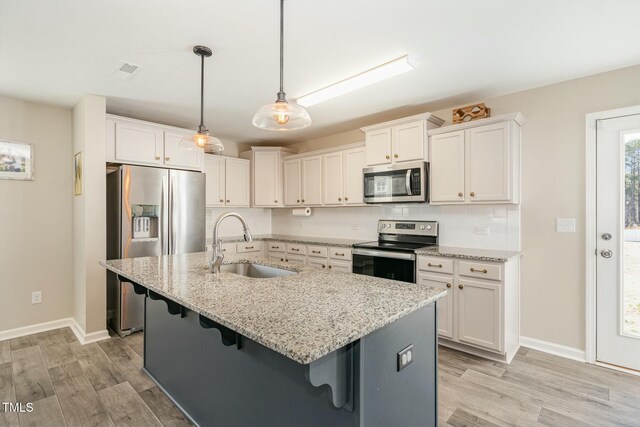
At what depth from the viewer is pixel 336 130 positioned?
448 centimetres

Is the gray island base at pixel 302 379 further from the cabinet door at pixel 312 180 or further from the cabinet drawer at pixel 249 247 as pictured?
the cabinet door at pixel 312 180

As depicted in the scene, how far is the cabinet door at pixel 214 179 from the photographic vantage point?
4508 millimetres

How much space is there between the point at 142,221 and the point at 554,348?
13.7 feet

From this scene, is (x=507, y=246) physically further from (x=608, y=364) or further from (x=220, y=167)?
(x=220, y=167)

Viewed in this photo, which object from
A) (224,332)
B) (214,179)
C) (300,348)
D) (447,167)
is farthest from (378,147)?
(300,348)

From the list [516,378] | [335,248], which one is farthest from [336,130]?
[516,378]

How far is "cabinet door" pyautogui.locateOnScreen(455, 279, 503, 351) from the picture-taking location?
2682 millimetres

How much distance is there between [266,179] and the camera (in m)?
4.94

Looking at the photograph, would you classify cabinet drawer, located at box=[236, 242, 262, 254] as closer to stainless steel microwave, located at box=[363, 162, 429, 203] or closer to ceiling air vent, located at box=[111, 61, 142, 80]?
stainless steel microwave, located at box=[363, 162, 429, 203]

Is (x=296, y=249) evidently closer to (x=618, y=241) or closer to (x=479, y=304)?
(x=479, y=304)

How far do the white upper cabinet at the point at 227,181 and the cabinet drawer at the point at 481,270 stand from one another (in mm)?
A: 3240

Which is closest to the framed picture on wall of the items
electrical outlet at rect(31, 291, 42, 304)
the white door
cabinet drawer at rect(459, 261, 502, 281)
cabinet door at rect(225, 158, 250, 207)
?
electrical outlet at rect(31, 291, 42, 304)

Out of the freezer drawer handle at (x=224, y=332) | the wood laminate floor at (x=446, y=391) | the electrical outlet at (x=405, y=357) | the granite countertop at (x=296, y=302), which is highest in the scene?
the granite countertop at (x=296, y=302)

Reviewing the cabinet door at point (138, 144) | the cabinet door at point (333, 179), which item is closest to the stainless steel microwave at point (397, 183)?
the cabinet door at point (333, 179)
